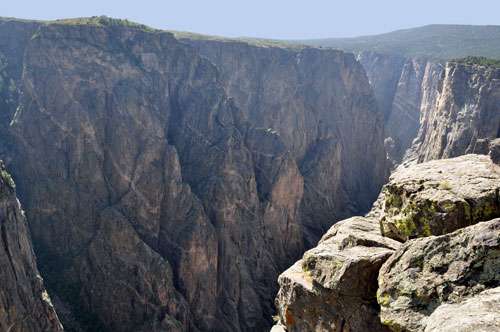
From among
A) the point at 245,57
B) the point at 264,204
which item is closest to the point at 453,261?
the point at 264,204

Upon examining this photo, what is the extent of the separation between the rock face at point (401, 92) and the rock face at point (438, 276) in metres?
141

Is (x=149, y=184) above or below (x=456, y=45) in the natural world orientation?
below

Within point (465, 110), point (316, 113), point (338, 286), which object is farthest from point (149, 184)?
point (316, 113)

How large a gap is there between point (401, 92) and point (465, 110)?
270 ft

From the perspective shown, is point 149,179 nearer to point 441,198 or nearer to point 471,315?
point 441,198

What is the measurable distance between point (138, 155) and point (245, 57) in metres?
56.9

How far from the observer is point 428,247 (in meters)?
11.4

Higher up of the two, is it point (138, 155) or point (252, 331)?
point (138, 155)

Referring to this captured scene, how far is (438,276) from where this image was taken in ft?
35.2

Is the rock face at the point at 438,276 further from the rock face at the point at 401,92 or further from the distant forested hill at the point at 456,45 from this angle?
the distant forested hill at the point at 456,45

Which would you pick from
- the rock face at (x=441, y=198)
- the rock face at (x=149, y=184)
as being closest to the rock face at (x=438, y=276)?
the rock face at (x=441, y=198)

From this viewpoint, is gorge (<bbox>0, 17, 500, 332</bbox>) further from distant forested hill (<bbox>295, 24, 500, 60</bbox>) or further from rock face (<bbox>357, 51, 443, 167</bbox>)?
distant forested hill (<bbox>295, 24, 500, 60</bbox>)

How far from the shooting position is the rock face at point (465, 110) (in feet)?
263

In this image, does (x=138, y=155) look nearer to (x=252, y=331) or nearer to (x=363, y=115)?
(x=252, y=331)
